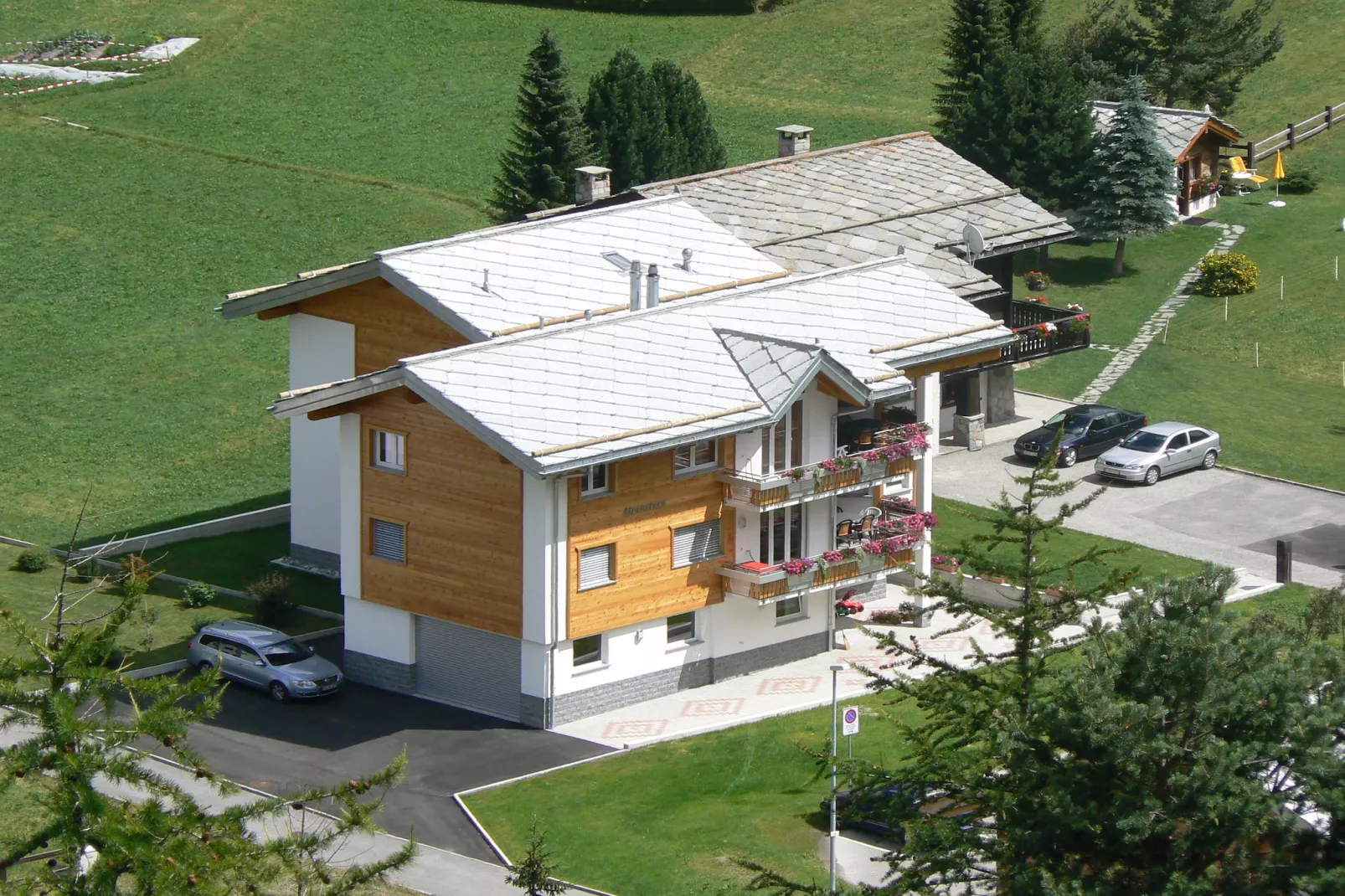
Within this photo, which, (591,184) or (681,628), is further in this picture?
(591,184)

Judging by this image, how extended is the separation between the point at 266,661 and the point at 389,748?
13.7 ft

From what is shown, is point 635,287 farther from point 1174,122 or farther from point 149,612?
point 1174,122

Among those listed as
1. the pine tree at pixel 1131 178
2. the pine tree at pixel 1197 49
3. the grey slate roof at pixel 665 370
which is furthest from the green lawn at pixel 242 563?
the pine tree at pixel 1197 49

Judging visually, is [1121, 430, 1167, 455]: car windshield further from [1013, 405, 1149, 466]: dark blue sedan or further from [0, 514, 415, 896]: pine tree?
[0, 514, 415, 896]: pine tree

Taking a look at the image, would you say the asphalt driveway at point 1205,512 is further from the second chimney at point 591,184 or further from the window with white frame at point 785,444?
→ the second chimney at point 591,184

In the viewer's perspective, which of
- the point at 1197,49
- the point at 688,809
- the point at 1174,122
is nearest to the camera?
the point at 688,809

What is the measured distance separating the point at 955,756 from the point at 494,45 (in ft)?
270

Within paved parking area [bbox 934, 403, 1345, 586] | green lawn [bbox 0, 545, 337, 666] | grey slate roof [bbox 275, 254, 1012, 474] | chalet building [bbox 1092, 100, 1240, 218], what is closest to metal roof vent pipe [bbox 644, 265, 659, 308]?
grey slate roof [bbox 275, 254, 1012, 474]

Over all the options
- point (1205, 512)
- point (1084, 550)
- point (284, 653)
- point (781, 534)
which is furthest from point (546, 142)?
point (284, 653)

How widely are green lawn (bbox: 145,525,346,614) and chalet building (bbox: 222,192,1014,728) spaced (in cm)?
563

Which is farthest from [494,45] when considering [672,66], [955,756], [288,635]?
[955,756]

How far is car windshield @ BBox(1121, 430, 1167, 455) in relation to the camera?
64750 millimetres

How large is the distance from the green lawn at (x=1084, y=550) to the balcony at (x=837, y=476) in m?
5.21

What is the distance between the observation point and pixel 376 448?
164ft
